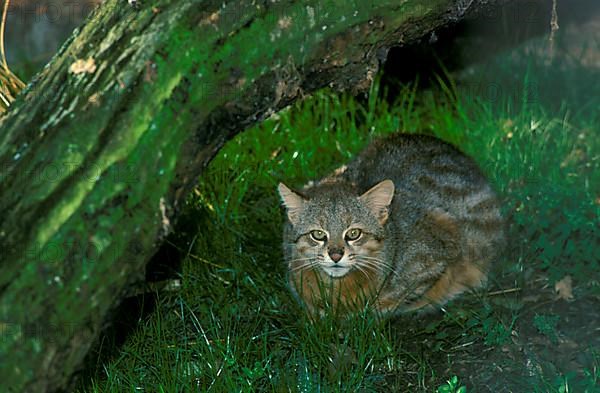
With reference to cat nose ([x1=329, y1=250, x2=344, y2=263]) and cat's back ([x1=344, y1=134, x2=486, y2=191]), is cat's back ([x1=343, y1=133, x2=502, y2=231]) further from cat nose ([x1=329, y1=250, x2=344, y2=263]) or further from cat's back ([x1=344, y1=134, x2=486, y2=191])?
cat nose ([x1=329, y1=250, x2=344, y2=263])

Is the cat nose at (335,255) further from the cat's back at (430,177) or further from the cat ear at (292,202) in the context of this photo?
the cat's back at (430,177)

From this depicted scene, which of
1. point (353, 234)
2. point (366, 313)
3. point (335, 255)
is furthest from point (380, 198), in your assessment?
point (366, 313)

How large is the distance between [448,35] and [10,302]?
384cm

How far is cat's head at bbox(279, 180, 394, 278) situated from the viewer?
4.05 m

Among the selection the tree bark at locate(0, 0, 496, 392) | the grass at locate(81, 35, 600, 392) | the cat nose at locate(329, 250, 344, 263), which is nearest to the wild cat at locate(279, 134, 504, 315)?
the cat nose at locate(329, 250, 344, 263)

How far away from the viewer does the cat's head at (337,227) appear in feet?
13.3

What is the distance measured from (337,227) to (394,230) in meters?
0.36

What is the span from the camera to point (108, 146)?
112 inches

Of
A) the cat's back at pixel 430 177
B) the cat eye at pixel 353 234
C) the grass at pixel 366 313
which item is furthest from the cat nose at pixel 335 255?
the cat's back at pixel 430 177

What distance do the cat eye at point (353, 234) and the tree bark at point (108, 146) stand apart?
43.7 inches

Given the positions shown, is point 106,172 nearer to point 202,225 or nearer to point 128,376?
point 128,376

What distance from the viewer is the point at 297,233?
4.15 meters

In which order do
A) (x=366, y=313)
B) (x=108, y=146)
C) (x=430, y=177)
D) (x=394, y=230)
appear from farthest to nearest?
1. (x=430, y=177)
2. (x=394, y=230)
3. (x=366, y=313)
4. (x=108, y=146)

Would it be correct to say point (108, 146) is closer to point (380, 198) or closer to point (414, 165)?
point (380, 198)
